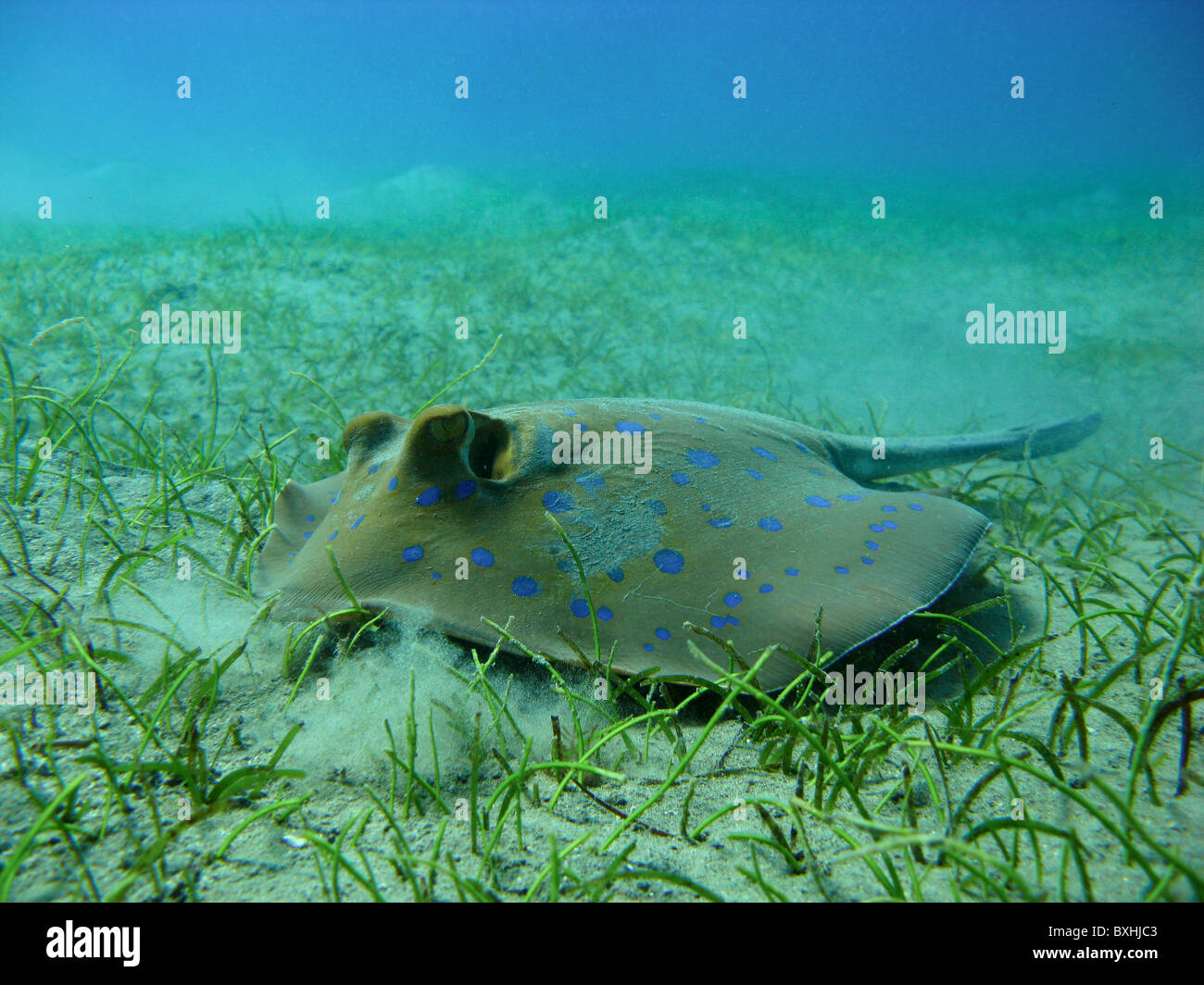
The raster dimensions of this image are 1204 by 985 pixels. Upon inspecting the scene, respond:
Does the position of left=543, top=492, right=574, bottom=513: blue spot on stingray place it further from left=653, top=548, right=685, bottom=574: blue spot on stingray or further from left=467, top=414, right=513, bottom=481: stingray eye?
left=653, top=548, right=685, bottom=574: blue spot on stingray

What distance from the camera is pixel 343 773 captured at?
5.77 ft

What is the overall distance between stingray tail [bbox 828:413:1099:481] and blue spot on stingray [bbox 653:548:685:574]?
1.91 metres

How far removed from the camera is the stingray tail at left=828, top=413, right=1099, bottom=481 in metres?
3.92

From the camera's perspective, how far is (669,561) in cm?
227

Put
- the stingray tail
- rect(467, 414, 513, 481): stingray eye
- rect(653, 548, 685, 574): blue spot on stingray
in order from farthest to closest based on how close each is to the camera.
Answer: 1. the stingray tail
2. rect(467, 414, 513, 481): stingray eye
3. rect(653, 548, 685, 574): blue spot on stingray

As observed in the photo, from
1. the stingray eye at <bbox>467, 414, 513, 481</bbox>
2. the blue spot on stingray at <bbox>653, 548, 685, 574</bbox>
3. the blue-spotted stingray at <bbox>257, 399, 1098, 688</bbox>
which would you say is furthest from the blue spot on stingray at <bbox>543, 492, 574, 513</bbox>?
the blue spot on stingray at <bbox>653, 548, 685, 574</bbox>

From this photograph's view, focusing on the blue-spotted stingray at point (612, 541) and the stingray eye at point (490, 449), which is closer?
the blue-spotted stingray at point (612, 541)

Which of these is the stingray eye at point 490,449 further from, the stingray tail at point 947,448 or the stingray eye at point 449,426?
the stingray tail at point 947,448

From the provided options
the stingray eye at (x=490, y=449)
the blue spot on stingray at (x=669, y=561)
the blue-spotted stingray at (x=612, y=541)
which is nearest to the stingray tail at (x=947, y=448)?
the blue-spotted stingray at (x=612, y=541)

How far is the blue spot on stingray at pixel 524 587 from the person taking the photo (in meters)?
2.09

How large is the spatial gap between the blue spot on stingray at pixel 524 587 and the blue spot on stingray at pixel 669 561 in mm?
457

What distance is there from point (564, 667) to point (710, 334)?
8.02 m
